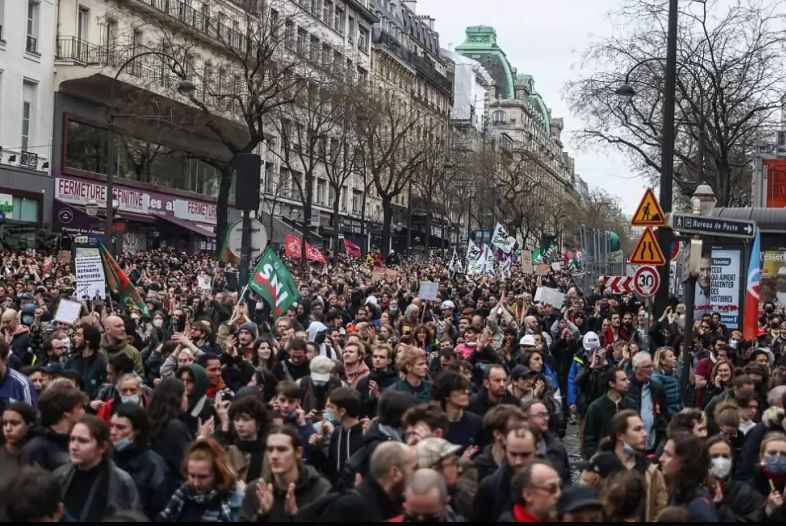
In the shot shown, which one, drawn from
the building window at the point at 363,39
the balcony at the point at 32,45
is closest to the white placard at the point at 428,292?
the balcony at the point at 32,45

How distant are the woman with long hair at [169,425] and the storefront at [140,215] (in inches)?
1202

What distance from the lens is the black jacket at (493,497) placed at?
21.0ft

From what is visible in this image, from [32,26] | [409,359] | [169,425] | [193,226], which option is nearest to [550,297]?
[409,359]

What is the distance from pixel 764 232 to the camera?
84.8 feet

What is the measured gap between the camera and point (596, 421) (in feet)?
32.8

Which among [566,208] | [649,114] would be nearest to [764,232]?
[649,114]

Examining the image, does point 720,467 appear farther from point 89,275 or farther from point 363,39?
point 363,39

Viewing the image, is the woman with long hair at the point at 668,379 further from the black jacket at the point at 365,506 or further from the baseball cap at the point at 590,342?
the black jacket at the point at 365,506

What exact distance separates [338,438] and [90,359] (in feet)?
13.0

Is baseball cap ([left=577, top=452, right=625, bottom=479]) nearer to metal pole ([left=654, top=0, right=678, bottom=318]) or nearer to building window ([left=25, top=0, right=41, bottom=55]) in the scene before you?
metal pole ([left=654, top=0, right=678, bottom=318])

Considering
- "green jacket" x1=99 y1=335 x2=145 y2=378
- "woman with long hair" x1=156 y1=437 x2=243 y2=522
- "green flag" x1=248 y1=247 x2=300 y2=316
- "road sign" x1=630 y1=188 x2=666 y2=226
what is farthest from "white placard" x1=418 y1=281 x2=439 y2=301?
"woman with long hair" x1=156 y1=437 x2=243 y2=522

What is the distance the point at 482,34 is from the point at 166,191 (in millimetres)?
109949

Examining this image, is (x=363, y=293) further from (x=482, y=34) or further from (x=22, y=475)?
(x=482, y=34)

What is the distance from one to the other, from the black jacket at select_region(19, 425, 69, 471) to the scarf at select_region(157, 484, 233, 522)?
0.89m
